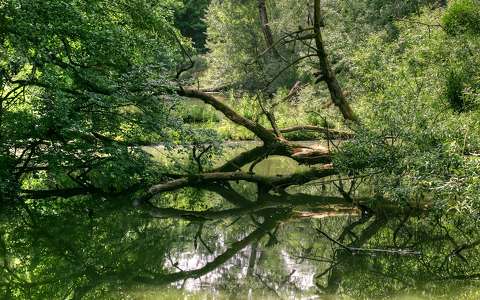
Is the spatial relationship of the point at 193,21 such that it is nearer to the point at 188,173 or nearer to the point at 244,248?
the point at 188,173

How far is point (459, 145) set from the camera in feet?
25.2

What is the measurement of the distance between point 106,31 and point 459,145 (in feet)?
19.3

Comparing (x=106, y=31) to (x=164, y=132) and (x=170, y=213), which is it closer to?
(x=164, y=132)

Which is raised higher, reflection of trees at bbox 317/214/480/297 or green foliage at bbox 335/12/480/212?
green foliage at bbox 335/12/480/212

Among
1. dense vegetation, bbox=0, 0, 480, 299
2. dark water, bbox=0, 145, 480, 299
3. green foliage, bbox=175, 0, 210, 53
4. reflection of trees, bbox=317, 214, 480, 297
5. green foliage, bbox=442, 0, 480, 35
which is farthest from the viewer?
green foliage, bbox=175, 0, 210, 53

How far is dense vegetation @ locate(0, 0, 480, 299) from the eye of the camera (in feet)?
22.1

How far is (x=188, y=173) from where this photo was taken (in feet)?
34.8

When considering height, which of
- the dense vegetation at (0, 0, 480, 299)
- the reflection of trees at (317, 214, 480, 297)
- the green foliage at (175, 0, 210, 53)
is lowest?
the reflection of trees at (317, 214, 480, 297)

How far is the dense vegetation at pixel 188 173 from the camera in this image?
6.75 meters

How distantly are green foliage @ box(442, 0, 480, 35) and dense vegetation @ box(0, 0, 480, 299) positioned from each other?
0.10 ft

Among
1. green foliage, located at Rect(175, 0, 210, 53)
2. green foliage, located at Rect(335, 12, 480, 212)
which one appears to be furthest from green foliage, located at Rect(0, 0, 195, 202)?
green foliage, located at Rect(175, 0, 210, 53)

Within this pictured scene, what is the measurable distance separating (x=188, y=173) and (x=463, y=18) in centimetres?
680

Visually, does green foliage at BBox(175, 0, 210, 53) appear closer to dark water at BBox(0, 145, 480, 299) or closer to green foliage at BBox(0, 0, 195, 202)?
green foliage at BBox(0, 0, 195, 202)

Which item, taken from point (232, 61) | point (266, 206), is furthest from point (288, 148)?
point (232, 61)
